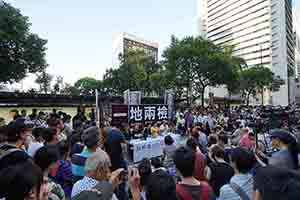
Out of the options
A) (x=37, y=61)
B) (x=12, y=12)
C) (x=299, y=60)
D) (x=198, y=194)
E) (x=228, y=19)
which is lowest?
(x=198, y=194)

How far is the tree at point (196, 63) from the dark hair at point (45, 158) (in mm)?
30003

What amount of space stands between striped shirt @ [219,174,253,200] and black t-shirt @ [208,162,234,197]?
49 cm

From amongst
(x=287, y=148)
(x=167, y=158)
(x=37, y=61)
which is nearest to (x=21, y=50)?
(x=37, y=61)

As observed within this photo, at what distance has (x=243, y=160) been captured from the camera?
10.5 feet

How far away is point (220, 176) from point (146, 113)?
623 centimetres

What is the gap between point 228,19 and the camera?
105938mm

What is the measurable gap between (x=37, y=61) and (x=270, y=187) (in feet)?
95.8

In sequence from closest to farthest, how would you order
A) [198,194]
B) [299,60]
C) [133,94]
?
[198,194], [133,94], [299,60]

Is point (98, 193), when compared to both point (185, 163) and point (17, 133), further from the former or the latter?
point (17, 133)

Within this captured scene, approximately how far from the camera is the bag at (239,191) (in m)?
2.91

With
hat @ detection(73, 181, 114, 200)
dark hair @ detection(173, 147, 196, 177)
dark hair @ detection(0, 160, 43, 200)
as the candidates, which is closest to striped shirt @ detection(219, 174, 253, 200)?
dark hair @ detection(173, 147, 196, 177)

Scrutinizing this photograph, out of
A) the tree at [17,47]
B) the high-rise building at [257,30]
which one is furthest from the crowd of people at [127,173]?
the high-rise building at [257,30]

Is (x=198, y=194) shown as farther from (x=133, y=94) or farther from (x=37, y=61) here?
(x=37, y=61)

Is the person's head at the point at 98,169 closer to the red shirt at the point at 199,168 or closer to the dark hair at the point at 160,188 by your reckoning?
the dark hair at the point at 160,188
